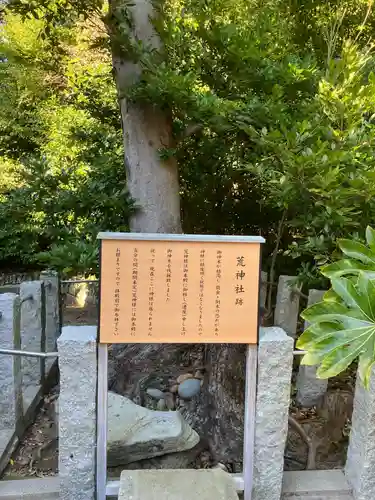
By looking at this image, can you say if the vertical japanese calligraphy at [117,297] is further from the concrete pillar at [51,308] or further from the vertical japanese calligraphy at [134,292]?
the concrete pillar at [51,308]

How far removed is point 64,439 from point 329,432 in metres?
2.05

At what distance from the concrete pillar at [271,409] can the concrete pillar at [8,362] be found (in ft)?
5.31

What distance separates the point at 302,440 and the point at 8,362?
2158mm

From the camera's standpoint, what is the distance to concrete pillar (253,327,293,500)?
2.32 meters

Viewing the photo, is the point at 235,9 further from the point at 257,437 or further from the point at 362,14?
the point at 257,437

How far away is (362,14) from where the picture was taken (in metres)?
5.05

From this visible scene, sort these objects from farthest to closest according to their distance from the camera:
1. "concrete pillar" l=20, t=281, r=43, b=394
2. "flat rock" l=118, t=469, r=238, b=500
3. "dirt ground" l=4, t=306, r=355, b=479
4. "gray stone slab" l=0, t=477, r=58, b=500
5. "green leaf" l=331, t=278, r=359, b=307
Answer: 1. "concrete pillar" l=20, t=281, r=43, b=394
2. "dirt ground" l=4, t=306, r=355, b=479
3. "gray stone slab" l=0, t=477, r=58, b=500
4. "flat rock" l=118, t=469, r=238, b=500
5. "green leaf" l=331, t=278, r=359, b=307

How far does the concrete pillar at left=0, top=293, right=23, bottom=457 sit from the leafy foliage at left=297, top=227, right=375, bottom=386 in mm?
1869

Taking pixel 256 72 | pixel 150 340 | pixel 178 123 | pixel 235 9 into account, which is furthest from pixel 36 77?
pixel 150 340

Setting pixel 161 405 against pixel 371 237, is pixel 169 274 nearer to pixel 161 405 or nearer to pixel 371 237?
pixel 371 237

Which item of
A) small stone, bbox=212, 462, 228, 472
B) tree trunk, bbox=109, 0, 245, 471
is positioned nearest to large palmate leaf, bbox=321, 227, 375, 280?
tree trunk, bbox=109, 0, 245, 471

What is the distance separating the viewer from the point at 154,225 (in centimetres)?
413

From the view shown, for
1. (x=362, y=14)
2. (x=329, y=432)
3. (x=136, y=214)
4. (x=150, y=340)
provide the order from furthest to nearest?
(x=362, y=14)
(x=136, y=214)
(x=329, y=432)
(x=150, y=340)

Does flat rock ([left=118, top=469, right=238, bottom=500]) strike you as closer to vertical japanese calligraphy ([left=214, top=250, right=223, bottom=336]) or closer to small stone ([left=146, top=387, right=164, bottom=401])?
vertical japanese calligraphy ([left=214, top=250, right=223, bottom=336])
